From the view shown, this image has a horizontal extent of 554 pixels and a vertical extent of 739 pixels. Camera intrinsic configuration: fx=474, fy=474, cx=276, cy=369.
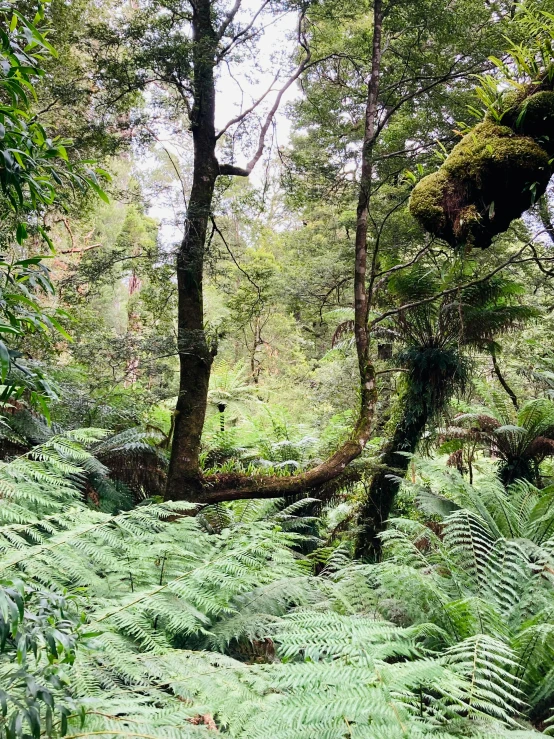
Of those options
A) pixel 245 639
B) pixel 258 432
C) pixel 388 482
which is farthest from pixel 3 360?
pixel 258 432

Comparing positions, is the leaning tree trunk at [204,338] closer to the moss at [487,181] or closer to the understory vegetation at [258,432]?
the understory vegetation at [258,432]

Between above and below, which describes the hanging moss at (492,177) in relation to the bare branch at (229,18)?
below

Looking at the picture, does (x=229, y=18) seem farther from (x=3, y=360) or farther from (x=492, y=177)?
(x=3, y=360)

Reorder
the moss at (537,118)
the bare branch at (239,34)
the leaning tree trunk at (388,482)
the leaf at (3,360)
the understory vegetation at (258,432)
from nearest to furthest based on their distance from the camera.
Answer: the leaf at (3,360) < the understory vegetation at (258,432) < the moss at (537,118) < the bare branch at (239,34) < the leaning tree trunk at (388,482)

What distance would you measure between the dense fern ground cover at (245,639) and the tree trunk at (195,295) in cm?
80

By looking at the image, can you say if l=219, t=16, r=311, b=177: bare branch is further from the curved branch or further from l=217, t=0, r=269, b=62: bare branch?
the curved branch

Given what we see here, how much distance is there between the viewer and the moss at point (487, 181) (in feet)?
6.70

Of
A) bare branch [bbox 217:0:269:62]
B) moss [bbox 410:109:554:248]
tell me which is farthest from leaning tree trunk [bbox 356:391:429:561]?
bare branch [bbox 217:0:269:62]

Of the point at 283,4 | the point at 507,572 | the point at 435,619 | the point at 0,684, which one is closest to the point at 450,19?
the point at 283,4

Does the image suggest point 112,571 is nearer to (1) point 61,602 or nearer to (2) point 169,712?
(2) point 169,712

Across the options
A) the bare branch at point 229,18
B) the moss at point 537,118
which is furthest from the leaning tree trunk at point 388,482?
the bare branch at point 229,18

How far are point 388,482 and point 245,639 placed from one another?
254 cm

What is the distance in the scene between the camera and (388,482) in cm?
454

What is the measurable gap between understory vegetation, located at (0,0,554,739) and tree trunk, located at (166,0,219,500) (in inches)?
0.7
